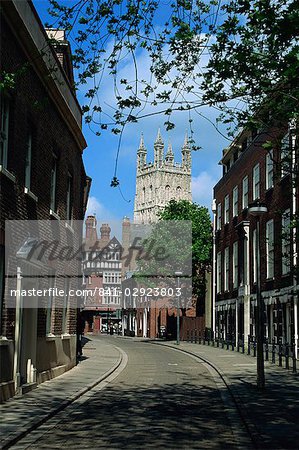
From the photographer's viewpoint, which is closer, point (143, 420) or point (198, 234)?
point (143, 420)

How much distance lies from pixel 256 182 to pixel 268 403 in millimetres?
22172

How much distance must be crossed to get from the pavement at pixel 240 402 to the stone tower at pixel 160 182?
481 feet

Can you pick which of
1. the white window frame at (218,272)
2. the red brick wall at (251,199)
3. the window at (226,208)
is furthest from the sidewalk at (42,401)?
the white window frame at (218,272)

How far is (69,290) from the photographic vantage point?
21.0m

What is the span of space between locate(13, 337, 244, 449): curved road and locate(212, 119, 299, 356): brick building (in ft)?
26.8

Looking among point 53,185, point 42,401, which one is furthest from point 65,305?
point 42,401

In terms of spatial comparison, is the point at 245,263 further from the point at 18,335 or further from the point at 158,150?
the point at 158,150

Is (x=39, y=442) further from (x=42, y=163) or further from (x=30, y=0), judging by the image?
(x=30, y=0)

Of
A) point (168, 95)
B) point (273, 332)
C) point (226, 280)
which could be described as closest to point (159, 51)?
point (168, 95)

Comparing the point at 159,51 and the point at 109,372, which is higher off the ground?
the point at 159,51

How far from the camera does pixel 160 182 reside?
553 ft

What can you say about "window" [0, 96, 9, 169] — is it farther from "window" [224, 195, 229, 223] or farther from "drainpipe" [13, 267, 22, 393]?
"window" [224, 195, 229, 223]

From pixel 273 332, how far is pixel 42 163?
17.0 meters

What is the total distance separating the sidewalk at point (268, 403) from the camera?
9438 mm
